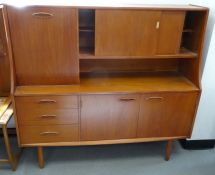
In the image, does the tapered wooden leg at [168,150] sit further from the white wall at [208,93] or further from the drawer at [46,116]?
the drawer at [46,116]

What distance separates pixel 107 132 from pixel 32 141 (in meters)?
0.65

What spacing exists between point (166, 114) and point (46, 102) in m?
1.04

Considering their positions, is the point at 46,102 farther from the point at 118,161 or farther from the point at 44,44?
the point at 118,161

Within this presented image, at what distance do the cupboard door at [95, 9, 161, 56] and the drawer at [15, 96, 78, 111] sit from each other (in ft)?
1.48

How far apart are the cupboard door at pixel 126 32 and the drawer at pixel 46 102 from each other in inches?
17.8

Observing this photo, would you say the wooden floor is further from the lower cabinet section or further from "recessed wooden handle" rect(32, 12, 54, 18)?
"recessed wooden handle" rect(32, 12, 54, 18)

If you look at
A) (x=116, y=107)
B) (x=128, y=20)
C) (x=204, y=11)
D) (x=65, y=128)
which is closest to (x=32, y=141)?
(x=65, y=128)

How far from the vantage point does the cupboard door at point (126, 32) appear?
5.92 feet

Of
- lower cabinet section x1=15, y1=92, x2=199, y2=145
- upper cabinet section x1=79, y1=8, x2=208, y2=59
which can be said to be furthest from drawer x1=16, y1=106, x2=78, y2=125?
upper cabinet section x1=79, y1=8, x2=208, y2=59

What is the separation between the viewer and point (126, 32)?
6.14ft

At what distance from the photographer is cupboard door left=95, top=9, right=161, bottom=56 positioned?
1.81 meters

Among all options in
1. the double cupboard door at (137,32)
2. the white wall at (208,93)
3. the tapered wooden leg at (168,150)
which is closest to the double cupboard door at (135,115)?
the tapered wooden leg at (168,150)

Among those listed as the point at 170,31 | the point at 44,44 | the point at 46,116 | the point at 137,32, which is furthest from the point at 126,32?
the point at 46,116

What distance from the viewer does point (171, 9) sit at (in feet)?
5.99
